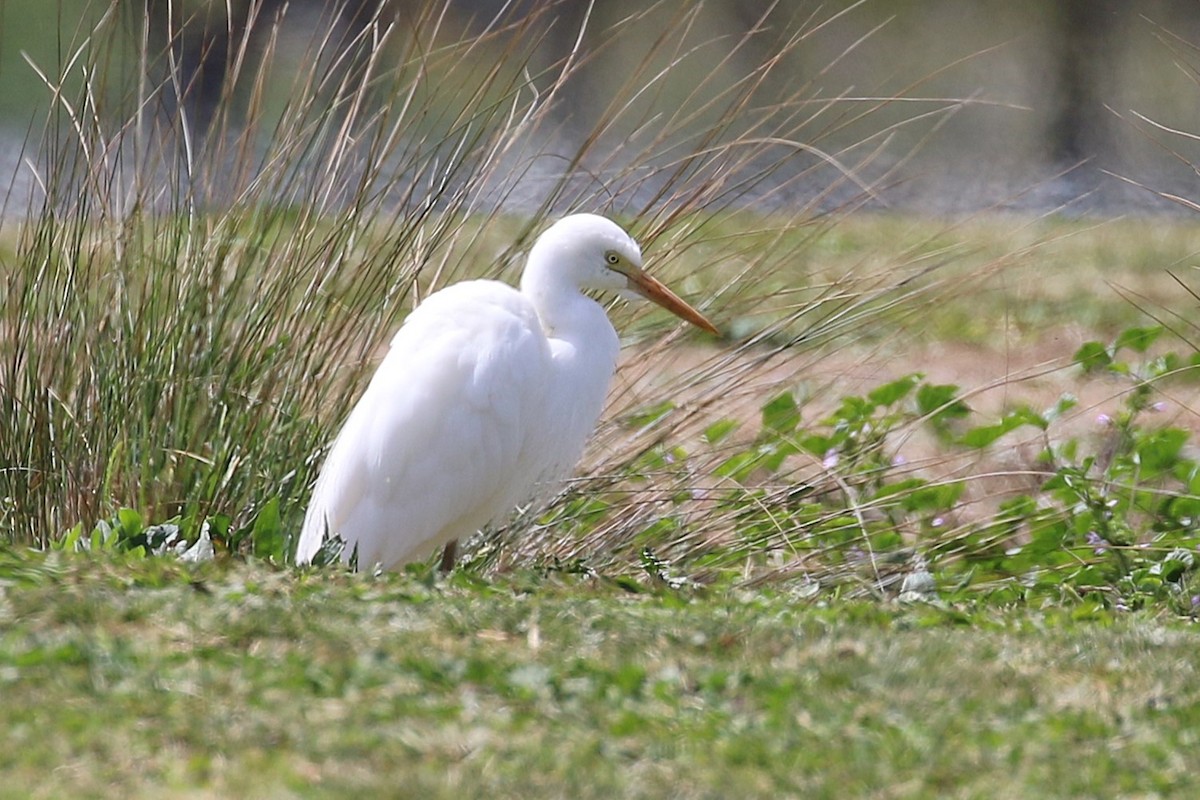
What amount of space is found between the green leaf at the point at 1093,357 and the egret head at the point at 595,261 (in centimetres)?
109

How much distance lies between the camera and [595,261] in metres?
4.46

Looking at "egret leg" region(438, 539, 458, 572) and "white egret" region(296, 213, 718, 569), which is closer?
"white egret" region(296, 213, 718, 569)

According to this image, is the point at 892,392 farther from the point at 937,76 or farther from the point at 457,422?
the point at 937,76

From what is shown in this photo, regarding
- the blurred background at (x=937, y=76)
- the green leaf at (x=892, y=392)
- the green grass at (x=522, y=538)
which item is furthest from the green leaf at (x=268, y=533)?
the blurred background at (x=937, y=76)

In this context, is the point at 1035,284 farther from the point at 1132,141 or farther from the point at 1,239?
the point at 1,239

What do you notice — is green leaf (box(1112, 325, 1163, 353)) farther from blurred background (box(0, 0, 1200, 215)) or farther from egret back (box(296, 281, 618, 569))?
blurred background (box(0, 0, 1200, 215))

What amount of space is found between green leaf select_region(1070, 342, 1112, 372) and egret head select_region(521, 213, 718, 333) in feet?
3.59

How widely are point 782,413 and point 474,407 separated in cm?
116

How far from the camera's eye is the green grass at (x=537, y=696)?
2457mm

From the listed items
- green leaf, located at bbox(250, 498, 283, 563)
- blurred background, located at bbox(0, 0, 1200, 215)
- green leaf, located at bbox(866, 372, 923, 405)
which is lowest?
blurred background, located at bbox(0, 0, 1200, 215)

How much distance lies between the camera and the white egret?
4293 mm

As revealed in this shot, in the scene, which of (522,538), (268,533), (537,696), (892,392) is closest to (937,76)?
(892,392)

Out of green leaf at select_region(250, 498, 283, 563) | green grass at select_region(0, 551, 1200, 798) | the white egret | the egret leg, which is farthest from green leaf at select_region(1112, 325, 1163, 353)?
green leaf at select_region(250, 498, 283, 563)

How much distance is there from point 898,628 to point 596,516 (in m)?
1.50
